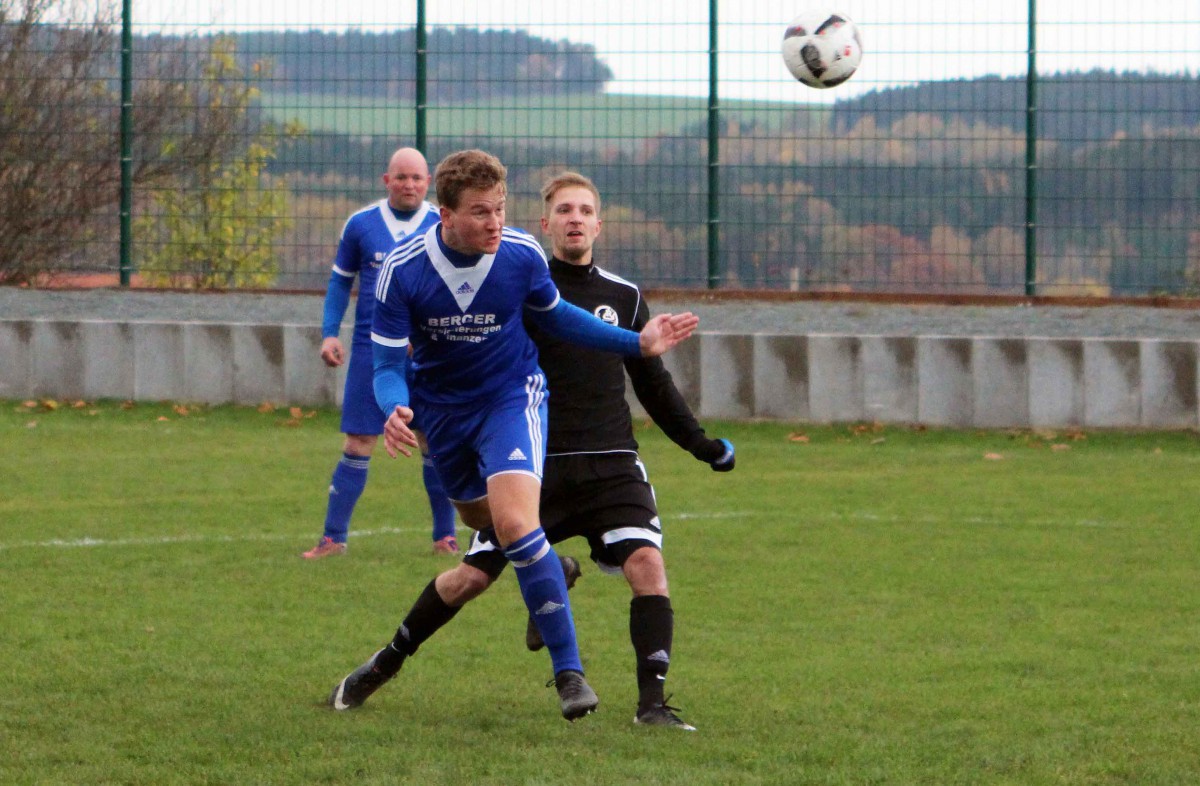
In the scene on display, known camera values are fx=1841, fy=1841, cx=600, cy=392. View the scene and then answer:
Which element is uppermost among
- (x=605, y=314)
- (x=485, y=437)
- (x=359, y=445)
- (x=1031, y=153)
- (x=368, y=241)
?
(x=1031, y=153)

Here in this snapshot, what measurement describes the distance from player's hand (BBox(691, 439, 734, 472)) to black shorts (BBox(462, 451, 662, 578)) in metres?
0.21

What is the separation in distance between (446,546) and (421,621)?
2.93m

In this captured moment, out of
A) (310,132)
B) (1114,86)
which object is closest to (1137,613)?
(1114,86)

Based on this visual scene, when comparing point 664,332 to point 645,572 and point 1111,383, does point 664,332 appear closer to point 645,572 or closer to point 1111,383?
point 645,572

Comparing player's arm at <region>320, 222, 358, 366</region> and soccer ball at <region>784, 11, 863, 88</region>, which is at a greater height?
soccer ball at <region>784, 11, 863, 88</region>

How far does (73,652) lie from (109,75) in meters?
10.9

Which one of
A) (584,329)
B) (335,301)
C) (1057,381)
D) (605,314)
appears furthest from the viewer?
(1057,381)

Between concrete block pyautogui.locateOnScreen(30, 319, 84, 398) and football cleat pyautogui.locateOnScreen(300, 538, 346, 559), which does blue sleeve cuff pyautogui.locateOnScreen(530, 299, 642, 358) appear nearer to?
football cleat pyautogui.locateOnScreen(300, 538, 346, 559)

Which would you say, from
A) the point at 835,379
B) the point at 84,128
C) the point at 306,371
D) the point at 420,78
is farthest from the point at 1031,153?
the point at 84,128

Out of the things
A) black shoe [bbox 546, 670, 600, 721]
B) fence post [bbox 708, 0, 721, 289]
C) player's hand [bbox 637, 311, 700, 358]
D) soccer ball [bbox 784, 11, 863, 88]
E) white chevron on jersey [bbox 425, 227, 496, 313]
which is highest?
soccer ball [bbox 784, 11, 863, 88]

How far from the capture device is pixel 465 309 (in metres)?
5.56

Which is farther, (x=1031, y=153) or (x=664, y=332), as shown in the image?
(x=1031, y=153)

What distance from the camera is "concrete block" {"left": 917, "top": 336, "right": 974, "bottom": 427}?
13.4 meters

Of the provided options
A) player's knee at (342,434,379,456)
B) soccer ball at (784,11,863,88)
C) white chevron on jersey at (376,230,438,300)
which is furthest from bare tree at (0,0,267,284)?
white chevron on jersey at (376,230,438,300)
